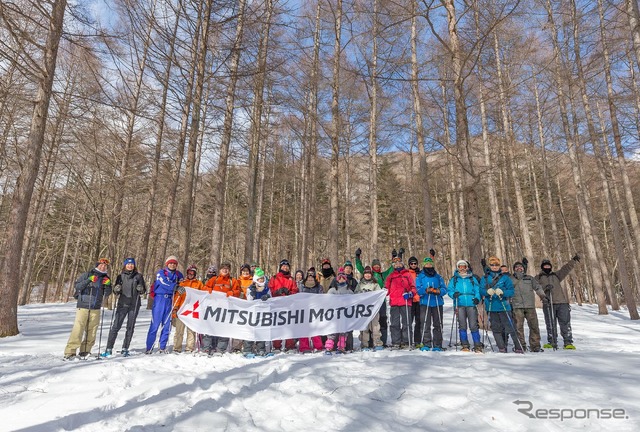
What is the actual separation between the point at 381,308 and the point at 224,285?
3463mm

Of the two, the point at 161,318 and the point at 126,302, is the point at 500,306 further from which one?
the point at 126,302

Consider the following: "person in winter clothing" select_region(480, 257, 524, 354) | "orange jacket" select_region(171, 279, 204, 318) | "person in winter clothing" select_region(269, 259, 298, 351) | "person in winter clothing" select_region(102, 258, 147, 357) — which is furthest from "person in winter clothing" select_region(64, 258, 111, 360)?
"person in winter clothing" select_region(480, 257, 524, 354)

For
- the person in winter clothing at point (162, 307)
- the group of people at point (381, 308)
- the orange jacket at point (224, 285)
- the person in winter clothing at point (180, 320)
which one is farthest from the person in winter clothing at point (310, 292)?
the person in winter clothing at point (162, 307)

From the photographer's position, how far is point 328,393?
4.05m

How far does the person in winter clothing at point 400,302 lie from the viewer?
22.2 feet

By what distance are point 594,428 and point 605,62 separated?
17.0 m

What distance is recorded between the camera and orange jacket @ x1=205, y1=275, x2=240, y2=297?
7285 millimetres

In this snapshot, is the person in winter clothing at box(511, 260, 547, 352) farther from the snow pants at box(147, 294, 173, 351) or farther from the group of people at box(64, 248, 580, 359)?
the snow pants at box(147, 294, 173, 351)

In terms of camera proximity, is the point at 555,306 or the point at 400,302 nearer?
the point at 400,302

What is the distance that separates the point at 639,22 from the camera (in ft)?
32.1

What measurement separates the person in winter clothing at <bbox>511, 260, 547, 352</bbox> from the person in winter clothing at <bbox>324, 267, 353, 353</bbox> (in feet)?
11.1

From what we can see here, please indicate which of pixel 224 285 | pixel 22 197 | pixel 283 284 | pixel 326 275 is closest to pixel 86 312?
pixel 224 285

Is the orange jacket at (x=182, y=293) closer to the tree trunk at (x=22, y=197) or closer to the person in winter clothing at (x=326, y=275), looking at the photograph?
the person in winter clothing at (x=326, y=275)

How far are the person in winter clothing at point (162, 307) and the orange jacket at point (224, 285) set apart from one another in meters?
0.71
